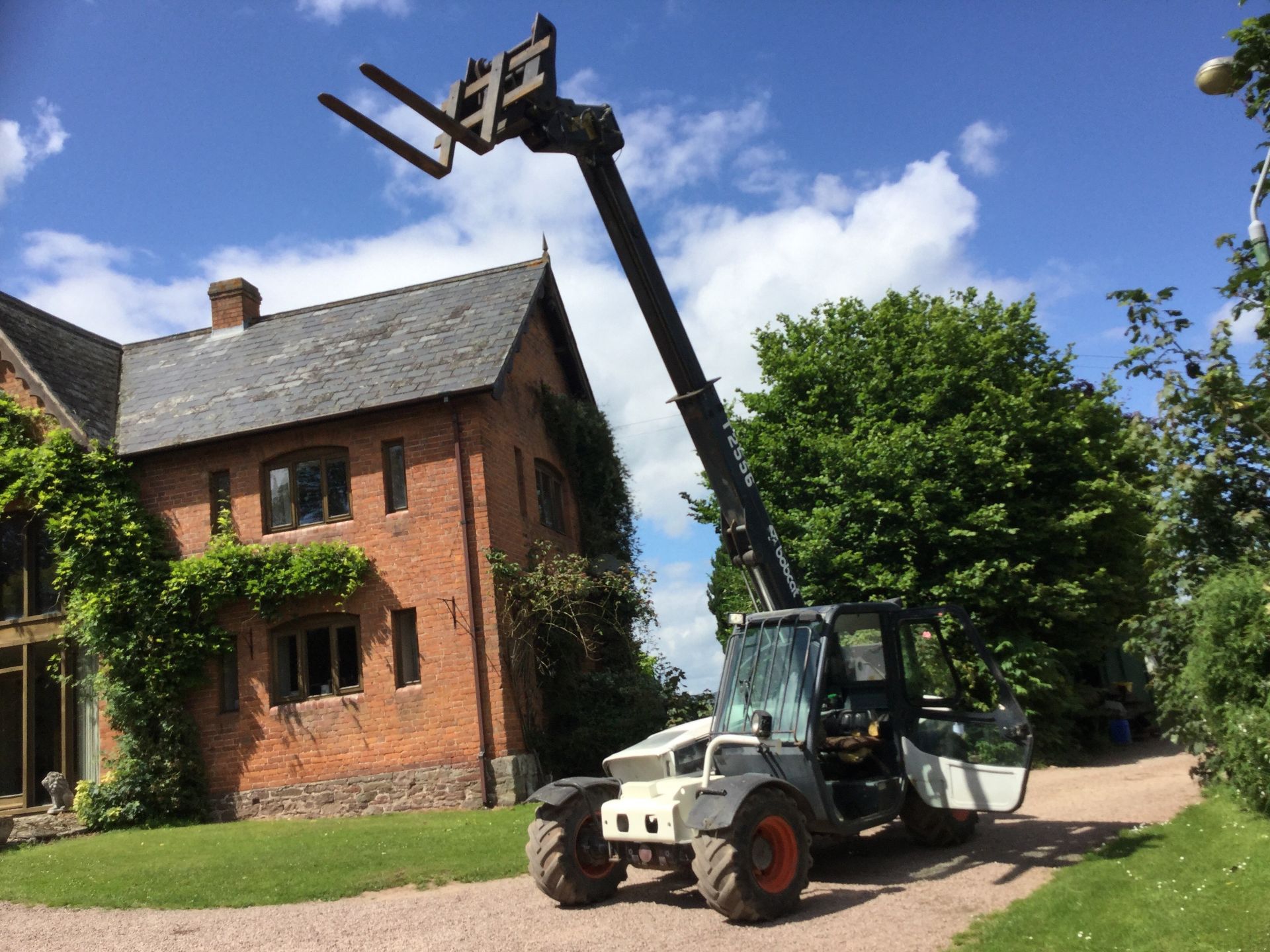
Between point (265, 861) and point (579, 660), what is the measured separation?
7.67m

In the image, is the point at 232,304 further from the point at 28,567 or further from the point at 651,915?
the point at 651,915

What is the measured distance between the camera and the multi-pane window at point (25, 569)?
18.6m

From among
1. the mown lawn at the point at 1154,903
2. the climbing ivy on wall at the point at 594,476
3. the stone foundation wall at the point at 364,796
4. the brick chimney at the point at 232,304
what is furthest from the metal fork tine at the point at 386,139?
the brick chimney at the point at 232,304

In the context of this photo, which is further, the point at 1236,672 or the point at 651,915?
the point at 1236,672

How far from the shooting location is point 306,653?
57.4 ft

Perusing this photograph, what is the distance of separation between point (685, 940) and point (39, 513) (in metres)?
15.5

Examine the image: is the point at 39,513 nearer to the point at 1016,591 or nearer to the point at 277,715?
the point at 277,715

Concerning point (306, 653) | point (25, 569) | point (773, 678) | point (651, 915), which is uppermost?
point (25, 569)

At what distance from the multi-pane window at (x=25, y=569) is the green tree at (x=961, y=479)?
12.0 m

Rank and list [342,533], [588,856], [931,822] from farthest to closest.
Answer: [342,533] < [931,822] < [588,856]

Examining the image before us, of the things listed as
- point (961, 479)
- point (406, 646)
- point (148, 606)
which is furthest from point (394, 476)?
point (961, 479)

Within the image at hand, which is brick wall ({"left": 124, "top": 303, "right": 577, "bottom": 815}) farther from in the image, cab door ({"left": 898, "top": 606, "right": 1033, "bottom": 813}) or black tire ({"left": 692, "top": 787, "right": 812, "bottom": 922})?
black tire ({"left": 692, "top": 787, "right": 812, "bottom": 922})

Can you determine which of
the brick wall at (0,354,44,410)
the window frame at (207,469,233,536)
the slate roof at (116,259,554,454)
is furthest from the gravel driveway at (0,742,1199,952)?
the brick wall at (0,354,44,410)

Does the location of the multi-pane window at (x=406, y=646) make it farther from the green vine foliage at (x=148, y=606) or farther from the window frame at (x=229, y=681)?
the window frame at (x=229, y=681)
